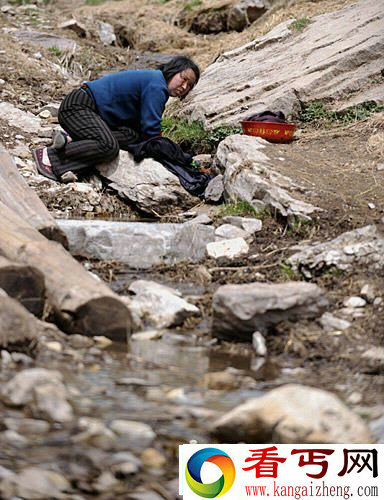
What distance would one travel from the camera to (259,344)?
13.2 feet

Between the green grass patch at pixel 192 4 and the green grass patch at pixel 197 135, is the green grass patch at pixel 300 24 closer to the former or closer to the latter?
the green grass patch at pixel 197 135

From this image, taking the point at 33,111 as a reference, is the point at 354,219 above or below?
below

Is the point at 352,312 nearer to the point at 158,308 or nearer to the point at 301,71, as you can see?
the point at 158,308

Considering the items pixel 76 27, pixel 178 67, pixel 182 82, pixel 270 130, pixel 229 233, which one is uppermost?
pixel 76 27

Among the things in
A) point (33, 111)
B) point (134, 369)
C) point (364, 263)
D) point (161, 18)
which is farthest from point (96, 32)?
point (134, 369)

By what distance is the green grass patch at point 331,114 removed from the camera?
8.37 m

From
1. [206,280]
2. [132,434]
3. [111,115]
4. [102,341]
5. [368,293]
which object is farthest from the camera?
[111,115]

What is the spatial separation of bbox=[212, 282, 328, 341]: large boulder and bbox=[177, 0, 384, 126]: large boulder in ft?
15.5

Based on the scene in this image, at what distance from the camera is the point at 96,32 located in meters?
14.5

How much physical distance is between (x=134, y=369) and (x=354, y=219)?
2698 mm

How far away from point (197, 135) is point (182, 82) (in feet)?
4.60

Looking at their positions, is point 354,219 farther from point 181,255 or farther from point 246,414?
point 246,414

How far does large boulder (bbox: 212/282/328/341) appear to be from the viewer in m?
4.10

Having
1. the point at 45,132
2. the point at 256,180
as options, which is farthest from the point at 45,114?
the point at 256,180
